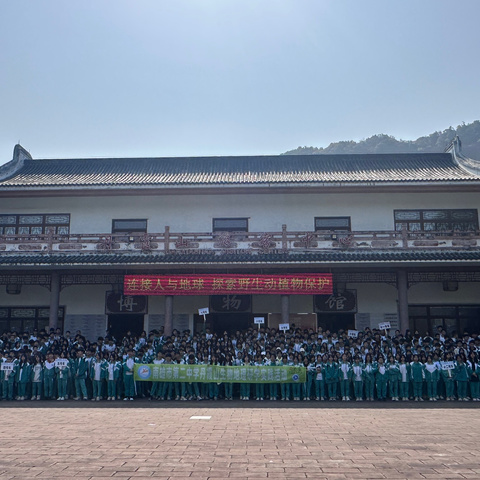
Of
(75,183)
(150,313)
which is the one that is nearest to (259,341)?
(150,313)

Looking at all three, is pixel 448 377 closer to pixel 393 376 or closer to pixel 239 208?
pixel 393 376

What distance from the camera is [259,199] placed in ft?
60.0

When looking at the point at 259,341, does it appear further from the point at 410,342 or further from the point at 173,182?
the point at 173,182

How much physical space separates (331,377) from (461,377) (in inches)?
128

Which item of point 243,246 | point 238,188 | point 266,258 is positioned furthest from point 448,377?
point 238,188

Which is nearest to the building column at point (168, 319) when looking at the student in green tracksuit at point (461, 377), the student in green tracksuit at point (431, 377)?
the student in green tracksuit at point (431, 377)

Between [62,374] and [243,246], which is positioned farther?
[243,246]

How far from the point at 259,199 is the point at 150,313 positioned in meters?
5.80

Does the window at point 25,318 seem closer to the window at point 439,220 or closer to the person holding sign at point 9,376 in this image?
the person holding sign at point 9,376

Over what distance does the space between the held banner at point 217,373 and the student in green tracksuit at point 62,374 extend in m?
1.79

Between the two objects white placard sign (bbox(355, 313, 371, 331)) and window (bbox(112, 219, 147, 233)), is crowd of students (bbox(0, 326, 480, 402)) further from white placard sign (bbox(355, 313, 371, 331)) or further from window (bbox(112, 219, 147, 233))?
window (bbox(112, 219, 147, 233))

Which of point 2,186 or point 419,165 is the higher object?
point 419,165

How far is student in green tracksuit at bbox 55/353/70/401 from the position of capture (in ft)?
40.5

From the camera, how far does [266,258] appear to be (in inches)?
586
